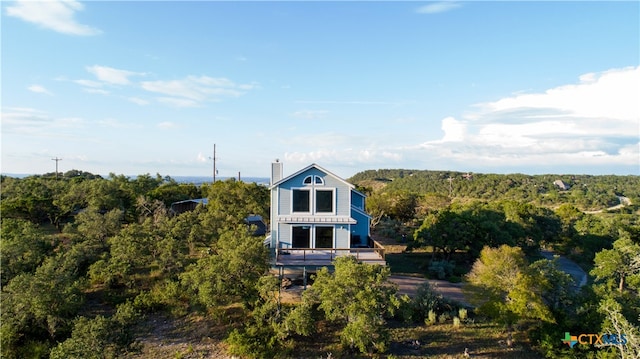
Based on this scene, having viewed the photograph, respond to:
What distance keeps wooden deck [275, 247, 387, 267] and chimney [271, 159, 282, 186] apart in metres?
3.80

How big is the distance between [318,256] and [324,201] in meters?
2.86

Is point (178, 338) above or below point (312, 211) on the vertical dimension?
below

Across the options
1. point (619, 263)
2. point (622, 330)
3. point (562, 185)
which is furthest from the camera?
point (562, 185)

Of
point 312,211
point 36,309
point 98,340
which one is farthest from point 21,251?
point 312,211

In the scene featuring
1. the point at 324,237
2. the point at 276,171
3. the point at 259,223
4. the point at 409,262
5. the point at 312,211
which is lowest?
the point at 409,262

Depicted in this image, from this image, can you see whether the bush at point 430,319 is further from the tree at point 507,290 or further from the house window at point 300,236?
the house window at point 300,236

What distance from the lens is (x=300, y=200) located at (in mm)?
17953

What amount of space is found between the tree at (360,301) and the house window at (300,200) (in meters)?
5.89

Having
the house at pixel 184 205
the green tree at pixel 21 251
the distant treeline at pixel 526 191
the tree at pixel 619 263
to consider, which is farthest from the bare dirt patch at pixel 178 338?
the distant treeline at pixel 526 191

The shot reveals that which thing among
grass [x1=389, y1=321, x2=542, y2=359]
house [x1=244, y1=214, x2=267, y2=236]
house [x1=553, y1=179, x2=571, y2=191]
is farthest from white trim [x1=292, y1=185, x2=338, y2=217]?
house [x1=553, y1=179, x2=571, y2=191]

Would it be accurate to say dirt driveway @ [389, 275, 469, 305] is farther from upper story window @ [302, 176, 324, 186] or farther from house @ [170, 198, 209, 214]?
house @ [170, 198, 209, 214]

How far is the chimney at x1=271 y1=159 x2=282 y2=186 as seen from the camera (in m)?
18.4

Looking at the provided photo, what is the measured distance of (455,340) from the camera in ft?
44.0

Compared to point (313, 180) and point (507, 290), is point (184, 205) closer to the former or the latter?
point (313, 180)
